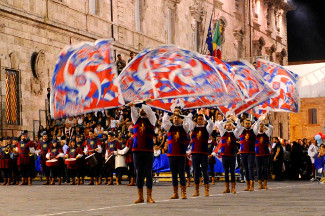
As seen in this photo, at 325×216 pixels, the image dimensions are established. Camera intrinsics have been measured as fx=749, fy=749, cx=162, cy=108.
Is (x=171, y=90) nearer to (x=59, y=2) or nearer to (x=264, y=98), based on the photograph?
(x=264, y=98)

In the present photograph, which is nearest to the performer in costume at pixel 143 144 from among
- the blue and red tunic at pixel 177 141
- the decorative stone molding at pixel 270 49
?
the blue and red tunic at pixel 177 141

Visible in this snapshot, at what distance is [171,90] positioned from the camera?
20.2m

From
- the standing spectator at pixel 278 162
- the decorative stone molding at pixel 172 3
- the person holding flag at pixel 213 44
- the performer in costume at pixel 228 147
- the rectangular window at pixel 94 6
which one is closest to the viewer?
the performer in costume at pixel 228 147

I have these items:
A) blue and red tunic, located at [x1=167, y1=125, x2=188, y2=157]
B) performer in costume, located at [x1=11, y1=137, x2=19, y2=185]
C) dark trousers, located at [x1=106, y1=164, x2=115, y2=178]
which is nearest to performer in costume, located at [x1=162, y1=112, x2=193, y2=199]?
blue and red tunic, located at [x1=167, y1=125, x2=188, y2=157]

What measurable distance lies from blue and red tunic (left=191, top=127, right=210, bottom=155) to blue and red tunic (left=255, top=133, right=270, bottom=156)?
4125 mm

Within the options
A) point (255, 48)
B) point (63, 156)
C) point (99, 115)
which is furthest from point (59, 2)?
point (255, 48)

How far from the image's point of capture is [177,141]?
656 inches

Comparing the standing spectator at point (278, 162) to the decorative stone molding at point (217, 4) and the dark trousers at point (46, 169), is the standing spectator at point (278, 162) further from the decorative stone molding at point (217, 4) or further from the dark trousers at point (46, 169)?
the decorative stone molding at point (217, 4)

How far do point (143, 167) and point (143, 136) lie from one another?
619 millimetres

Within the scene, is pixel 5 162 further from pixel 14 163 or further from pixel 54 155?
pixel 54 155

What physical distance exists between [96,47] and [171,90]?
17.6 feet

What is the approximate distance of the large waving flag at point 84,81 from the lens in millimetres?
14461

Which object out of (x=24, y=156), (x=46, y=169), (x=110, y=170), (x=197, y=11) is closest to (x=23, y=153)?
(x=24, y=156)

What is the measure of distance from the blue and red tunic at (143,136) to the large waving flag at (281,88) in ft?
32.7
